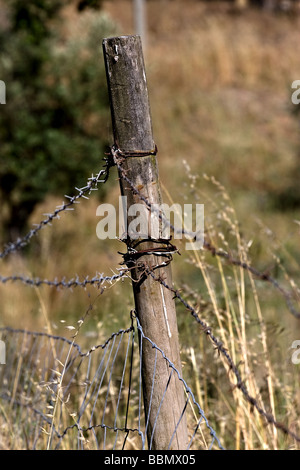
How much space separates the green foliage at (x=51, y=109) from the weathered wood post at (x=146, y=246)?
5.07 metres

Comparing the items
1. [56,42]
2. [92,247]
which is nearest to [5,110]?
[56,42]

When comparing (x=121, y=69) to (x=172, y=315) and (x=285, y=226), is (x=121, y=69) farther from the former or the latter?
(x=285, y=226)

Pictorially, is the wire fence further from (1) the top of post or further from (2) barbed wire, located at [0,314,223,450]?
(1) the top of post

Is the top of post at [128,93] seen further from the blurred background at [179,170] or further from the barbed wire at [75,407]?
the barbed wire at [75,407]

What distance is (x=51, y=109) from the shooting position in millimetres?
7312

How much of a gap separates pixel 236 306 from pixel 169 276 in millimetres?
1754

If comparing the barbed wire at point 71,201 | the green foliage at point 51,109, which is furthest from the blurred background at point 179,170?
the barbed wire at point 71,201

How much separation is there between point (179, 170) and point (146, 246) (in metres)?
9.59

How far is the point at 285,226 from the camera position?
934cm

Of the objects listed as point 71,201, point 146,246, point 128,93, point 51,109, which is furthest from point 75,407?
point 51,109

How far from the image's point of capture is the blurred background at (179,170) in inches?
138

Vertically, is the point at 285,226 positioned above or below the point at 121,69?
above

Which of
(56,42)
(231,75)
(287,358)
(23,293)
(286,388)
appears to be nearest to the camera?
(286,388)

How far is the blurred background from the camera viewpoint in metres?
3.50
